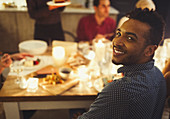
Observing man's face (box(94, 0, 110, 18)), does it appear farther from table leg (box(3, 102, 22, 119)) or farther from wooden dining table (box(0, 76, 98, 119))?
table leg (box(3, 102, 22, 119))

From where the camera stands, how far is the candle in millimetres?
1627

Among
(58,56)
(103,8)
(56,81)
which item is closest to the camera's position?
(56,81)

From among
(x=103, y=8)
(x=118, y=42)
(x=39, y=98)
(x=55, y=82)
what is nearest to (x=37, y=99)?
(x=39, y=98)

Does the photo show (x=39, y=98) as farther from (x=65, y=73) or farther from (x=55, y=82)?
(x=65, y=73)

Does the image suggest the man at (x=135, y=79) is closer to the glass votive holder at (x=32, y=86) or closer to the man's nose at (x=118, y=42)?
the man's nose at (x=118, y=42)

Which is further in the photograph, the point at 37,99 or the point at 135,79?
the point at 37,99

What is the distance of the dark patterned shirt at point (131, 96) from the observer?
0.85 m

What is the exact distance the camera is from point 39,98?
4.18ft

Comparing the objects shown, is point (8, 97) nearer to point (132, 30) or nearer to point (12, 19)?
point (132, 30)

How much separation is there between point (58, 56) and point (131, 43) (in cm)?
84

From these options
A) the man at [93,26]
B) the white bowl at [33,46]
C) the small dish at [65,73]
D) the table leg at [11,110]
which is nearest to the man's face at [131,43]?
the small dish at [65,73]

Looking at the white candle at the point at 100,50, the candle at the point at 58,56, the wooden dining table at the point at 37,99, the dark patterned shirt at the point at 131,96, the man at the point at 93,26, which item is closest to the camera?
the dark patterned shirt at the point at 131,96

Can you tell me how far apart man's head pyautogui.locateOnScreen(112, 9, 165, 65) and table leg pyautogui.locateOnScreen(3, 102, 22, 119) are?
34.2 inches

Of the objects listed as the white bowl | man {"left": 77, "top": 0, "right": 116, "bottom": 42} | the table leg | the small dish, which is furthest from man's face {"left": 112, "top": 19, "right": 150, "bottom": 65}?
man {"left": 77, "top": 0, "right": 116, "bottom": 42}
